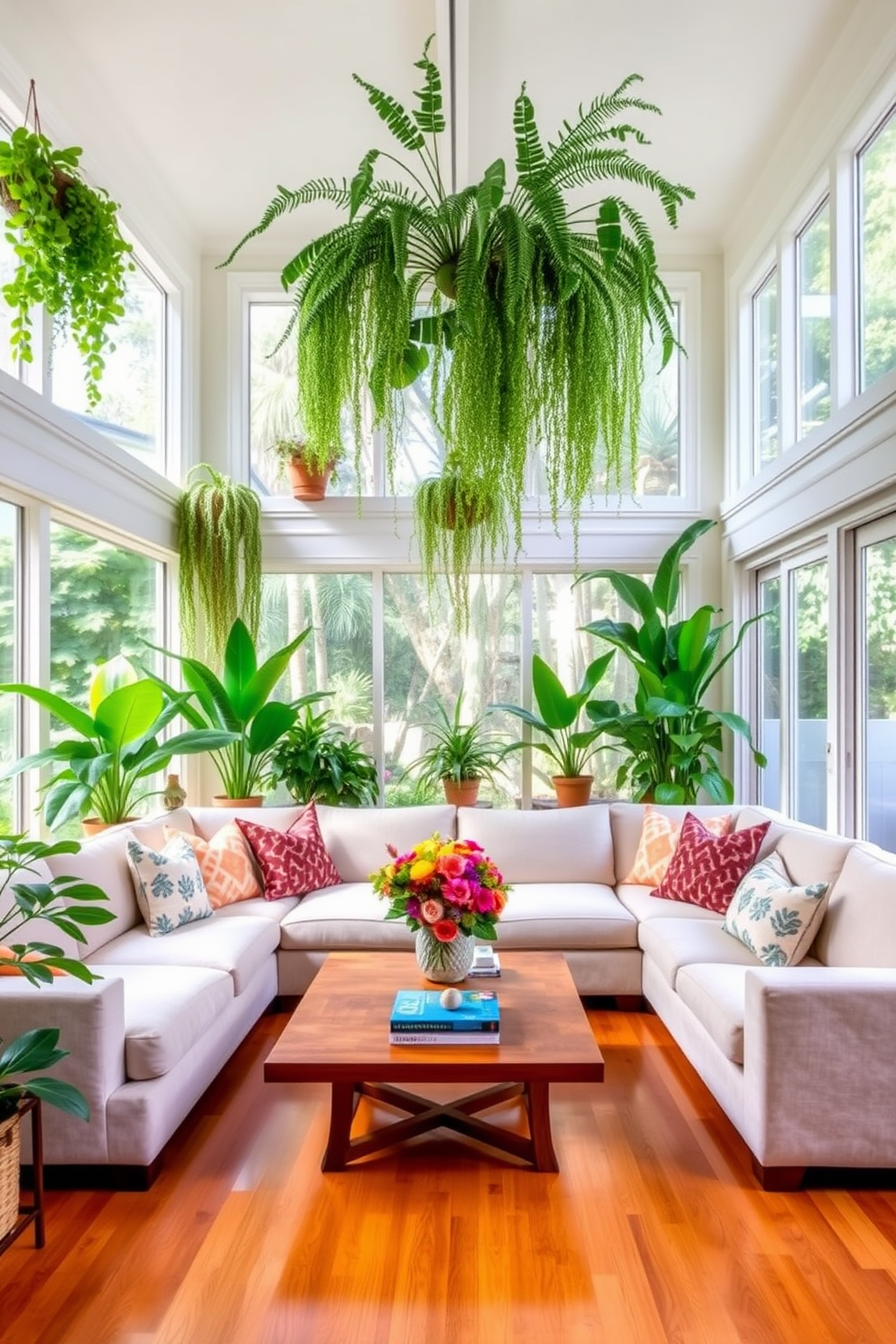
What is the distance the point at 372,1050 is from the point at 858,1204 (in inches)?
49.6

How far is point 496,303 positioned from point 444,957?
6.19 feet

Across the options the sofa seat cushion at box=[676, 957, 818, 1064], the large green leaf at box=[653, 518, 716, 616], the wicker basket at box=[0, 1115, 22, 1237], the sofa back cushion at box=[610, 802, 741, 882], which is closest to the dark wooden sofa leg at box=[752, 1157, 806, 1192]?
the sofa seat cushion at box=[676, 957, 818, 1064]

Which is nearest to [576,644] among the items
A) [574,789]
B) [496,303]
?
[574,789]

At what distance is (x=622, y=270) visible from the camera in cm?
165

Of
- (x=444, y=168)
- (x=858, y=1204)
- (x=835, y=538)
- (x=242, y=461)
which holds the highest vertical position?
(x=444, y=168)

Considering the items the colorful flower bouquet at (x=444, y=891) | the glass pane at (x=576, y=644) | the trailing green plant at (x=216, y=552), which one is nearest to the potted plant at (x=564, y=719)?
the glass pane at (x=576, y=644)

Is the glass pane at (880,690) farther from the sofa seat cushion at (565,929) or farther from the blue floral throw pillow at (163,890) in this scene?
the blue floral throw pillow at (163,890)

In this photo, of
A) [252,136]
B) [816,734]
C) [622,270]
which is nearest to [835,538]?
[816,734]

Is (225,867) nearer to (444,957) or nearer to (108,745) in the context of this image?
(108,745)

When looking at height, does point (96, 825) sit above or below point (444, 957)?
above

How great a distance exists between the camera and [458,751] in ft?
16.3

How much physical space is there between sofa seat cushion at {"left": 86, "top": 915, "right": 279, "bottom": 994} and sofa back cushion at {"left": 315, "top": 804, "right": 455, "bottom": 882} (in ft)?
2.51

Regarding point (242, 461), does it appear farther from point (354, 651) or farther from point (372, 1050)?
point (372, 1050)

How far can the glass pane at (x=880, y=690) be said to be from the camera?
3.44 m
